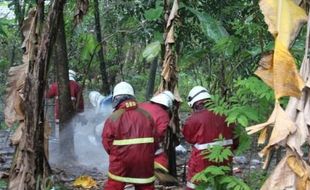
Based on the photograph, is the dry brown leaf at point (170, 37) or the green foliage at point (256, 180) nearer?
the green foliage at point (256, 180)

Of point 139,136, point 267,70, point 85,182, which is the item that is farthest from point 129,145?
point 267,70

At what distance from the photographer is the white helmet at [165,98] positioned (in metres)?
6.27

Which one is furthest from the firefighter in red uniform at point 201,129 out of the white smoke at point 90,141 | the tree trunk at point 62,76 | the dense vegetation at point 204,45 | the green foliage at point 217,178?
the white smoke at point 90,141

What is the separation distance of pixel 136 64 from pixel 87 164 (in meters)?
7.52

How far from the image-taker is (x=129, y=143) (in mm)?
5961

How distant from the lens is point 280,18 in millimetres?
2566

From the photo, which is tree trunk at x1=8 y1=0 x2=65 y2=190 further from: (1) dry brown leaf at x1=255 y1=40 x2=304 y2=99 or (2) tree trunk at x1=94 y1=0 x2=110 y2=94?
(2) tree trunk at x1=94 y1=0 x2=110 y2=94

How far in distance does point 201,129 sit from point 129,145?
84cm

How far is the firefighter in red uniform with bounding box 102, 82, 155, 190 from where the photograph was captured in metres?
5.95

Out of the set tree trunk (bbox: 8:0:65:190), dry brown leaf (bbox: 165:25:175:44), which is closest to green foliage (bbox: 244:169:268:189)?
dry brown leaf (bbox: 165:25:175:44)

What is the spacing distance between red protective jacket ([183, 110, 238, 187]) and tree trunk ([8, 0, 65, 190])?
194 cm

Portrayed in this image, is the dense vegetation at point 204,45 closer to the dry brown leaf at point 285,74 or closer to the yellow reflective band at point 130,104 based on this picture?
the yellow reflective band at point 130,104

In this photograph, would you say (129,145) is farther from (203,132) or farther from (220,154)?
(220,154)

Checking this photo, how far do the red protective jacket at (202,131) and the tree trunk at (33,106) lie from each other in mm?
1943
